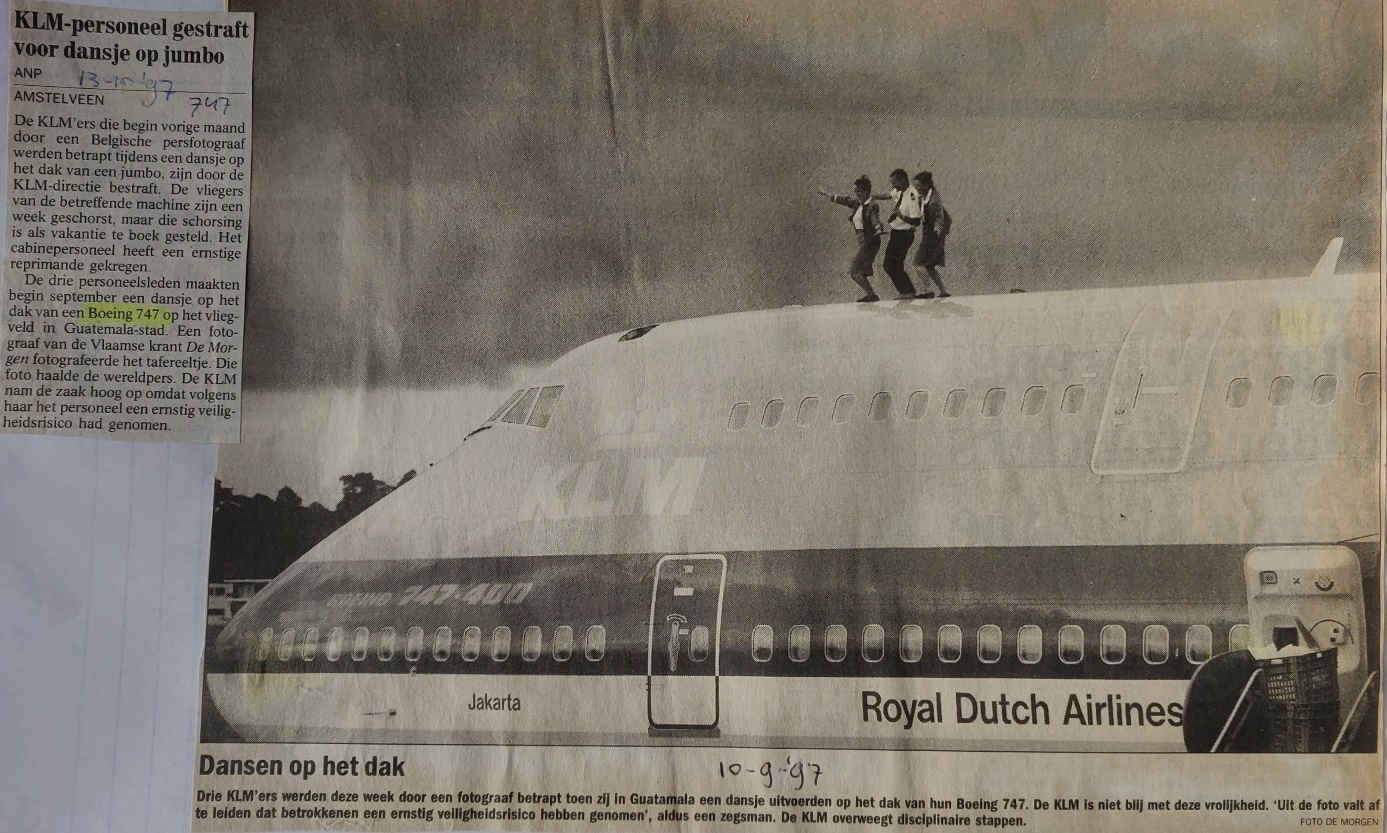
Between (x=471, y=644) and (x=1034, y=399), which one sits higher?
(x=1034, y=399)

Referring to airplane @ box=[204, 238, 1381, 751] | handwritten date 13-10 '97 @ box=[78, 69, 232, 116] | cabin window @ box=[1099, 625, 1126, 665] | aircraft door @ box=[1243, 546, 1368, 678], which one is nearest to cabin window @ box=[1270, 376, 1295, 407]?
airplane @ box=[204, 238, 1381, 751]

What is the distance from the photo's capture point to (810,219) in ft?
2.66

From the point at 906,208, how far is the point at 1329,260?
37 centimetres

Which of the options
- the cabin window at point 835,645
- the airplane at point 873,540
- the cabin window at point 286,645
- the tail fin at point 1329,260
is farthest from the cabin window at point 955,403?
the cabin window at point 286,645

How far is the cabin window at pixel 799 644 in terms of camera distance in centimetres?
77

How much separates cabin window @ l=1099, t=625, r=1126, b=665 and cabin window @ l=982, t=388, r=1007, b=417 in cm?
21

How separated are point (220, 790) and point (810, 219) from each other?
0.73 meters

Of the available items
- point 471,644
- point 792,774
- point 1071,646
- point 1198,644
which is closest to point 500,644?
point 471,644

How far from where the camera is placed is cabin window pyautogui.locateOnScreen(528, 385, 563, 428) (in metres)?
0.79

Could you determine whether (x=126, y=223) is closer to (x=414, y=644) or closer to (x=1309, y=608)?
(x=414, y=644)

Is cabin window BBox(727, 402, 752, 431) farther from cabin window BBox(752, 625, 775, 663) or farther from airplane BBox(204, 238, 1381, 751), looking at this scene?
cabin window BBox(752, 625, 775, 663)

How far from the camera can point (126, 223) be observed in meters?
0.80

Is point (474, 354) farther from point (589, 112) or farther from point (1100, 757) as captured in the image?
point (1100, 757)

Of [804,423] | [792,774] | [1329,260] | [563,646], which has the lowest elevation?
[792,774]
